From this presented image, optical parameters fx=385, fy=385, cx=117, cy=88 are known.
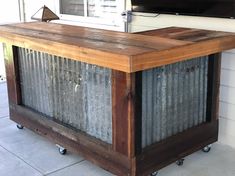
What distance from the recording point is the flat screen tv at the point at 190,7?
274 centimetres

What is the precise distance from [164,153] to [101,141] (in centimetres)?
42

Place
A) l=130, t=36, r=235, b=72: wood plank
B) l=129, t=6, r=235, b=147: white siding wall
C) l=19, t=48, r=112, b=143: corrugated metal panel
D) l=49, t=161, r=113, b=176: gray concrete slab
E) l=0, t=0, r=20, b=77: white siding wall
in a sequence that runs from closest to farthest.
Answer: l=130, t=36, r=235, b=72: wood plank → l=19, t=48, r=112, b=143: corrugated metal panel → l=49, t=161, r=113, b=176: gray concrete slab → l=129, t=6, r=235, b=147: white siding wall → l=0, t=0, r=20, b=77: white siding wall

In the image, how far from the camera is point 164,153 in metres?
2.54

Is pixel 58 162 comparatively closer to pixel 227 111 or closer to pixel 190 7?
pixel 227 111

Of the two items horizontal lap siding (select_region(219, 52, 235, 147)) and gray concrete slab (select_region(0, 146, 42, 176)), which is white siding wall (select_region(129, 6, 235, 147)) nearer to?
horizontal lap siding (select_region(219, 52, 235, 147))

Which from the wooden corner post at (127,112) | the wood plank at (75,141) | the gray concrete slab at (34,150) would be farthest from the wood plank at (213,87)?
the gray concrete slab at (34,150)

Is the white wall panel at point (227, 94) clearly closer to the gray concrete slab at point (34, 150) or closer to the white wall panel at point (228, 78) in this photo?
the white wall panel at point (228, 78)

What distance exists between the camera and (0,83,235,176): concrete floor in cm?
266

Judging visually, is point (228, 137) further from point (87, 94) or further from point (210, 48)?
point (87, 94)

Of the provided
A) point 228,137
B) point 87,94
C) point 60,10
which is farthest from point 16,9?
point 228,137

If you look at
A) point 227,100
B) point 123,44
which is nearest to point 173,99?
point 123,44

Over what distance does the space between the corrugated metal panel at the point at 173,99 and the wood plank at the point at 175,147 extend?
46 mm

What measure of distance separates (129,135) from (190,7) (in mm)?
1197

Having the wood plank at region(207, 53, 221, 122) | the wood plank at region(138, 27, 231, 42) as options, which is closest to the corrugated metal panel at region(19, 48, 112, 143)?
the wood plank at region(138, 27, 231, 42)
